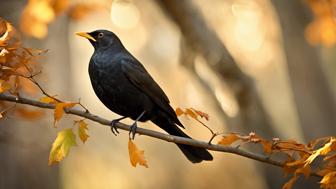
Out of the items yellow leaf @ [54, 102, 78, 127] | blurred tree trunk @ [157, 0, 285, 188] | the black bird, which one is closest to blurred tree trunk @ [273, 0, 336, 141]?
blurred tree trunk @ [157, 0, 285, 188]

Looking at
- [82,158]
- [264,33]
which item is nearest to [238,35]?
[264,33]

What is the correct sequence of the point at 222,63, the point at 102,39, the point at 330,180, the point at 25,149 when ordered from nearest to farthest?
the point at 330,180 < the point at 102,39 < the point at 25,149 < the point at 222,63

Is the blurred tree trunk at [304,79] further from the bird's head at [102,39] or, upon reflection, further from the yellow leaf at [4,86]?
the yellow leaf at [4,86]

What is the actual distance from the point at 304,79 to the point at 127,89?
278 centimetres

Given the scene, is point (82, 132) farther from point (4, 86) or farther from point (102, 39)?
point (102, 39)

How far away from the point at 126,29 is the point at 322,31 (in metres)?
8.81

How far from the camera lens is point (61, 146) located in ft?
9.78

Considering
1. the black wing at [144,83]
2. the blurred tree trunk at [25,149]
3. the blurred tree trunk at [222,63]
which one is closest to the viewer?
the black wing at [144,83]

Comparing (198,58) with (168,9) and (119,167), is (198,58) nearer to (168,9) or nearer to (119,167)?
(168,9)

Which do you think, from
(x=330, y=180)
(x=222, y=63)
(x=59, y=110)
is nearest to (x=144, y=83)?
(x=59, y=110)

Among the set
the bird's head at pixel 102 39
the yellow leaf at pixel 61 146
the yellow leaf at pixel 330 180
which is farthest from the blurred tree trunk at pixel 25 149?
the yellow leaf at pixel 330 180

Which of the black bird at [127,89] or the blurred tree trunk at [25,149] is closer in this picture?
the black bird at [127,89]

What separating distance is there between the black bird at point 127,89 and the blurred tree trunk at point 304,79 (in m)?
2.46

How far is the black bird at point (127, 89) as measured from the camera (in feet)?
12.8
